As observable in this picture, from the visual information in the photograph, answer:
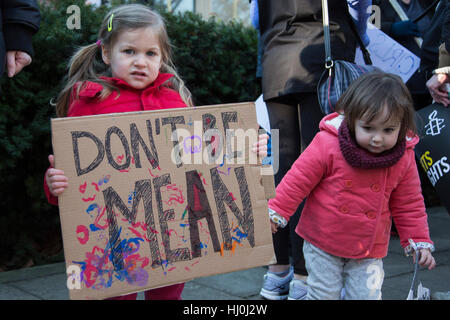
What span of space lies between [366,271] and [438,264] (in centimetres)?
164

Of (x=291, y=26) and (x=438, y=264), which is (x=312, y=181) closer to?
(x=291, y=26)

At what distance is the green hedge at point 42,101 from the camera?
3512 mm

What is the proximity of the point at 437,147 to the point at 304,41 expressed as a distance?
2.88ft

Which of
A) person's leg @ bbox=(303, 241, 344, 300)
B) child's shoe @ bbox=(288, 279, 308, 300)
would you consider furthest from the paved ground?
person's leg @ bbox=(303, 241, 344, 300)

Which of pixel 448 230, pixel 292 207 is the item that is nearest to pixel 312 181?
pixel 292 207

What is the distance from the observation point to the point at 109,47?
7.39ft

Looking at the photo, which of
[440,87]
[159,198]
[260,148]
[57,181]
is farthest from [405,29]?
[57,181]

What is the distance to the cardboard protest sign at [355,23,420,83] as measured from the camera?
3094mm

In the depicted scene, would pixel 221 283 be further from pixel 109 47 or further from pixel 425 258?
pixel 109 47

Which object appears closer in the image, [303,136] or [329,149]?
[329,149]

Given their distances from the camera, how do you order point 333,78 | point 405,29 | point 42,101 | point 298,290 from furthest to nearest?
point 405,29 < point 42,101 < point 298,290 < point 333,78

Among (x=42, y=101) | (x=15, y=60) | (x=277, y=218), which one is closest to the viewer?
(x=15, y=60)

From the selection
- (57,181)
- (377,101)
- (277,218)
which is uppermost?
(377,101)

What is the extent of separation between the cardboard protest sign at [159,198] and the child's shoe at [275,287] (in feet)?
3.29
